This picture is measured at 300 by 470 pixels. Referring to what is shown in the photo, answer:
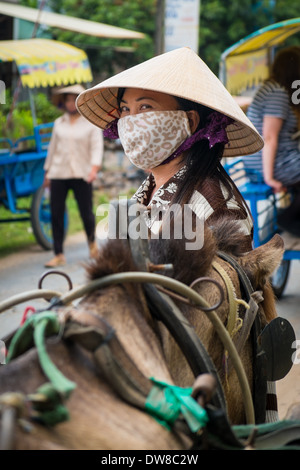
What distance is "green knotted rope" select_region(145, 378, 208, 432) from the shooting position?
1.33 m

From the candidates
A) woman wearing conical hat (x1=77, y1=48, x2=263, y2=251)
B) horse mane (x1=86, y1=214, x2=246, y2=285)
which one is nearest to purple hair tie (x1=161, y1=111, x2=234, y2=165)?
woman wearing conical hat (x1=77, y1=48, x2=263, y2=251)

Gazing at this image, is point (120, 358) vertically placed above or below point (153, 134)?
below

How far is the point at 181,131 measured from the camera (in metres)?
2.41

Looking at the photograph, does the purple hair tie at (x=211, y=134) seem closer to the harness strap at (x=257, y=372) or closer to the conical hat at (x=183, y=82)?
the conical hat at (x=183, y=82)

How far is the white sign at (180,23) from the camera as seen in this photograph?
24.2 feet

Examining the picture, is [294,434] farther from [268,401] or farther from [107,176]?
[107,176]

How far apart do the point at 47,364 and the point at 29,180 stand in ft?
23.3

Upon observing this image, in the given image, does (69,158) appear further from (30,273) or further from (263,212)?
(263,212)

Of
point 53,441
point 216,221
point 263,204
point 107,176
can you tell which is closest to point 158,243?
point 216,221

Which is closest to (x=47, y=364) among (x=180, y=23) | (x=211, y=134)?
(x=211, y=134)

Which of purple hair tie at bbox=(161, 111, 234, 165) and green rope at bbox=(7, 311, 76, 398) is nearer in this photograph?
green rope at bbox=(7, 311, 76, 398)

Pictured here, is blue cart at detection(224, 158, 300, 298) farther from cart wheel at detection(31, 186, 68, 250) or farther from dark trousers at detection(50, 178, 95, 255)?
cart wheel at detection(31, 186, 68, 250)

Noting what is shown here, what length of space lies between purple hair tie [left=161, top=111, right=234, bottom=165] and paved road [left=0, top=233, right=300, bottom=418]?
Answer: 1620 mm

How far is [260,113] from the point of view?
17.7ft
